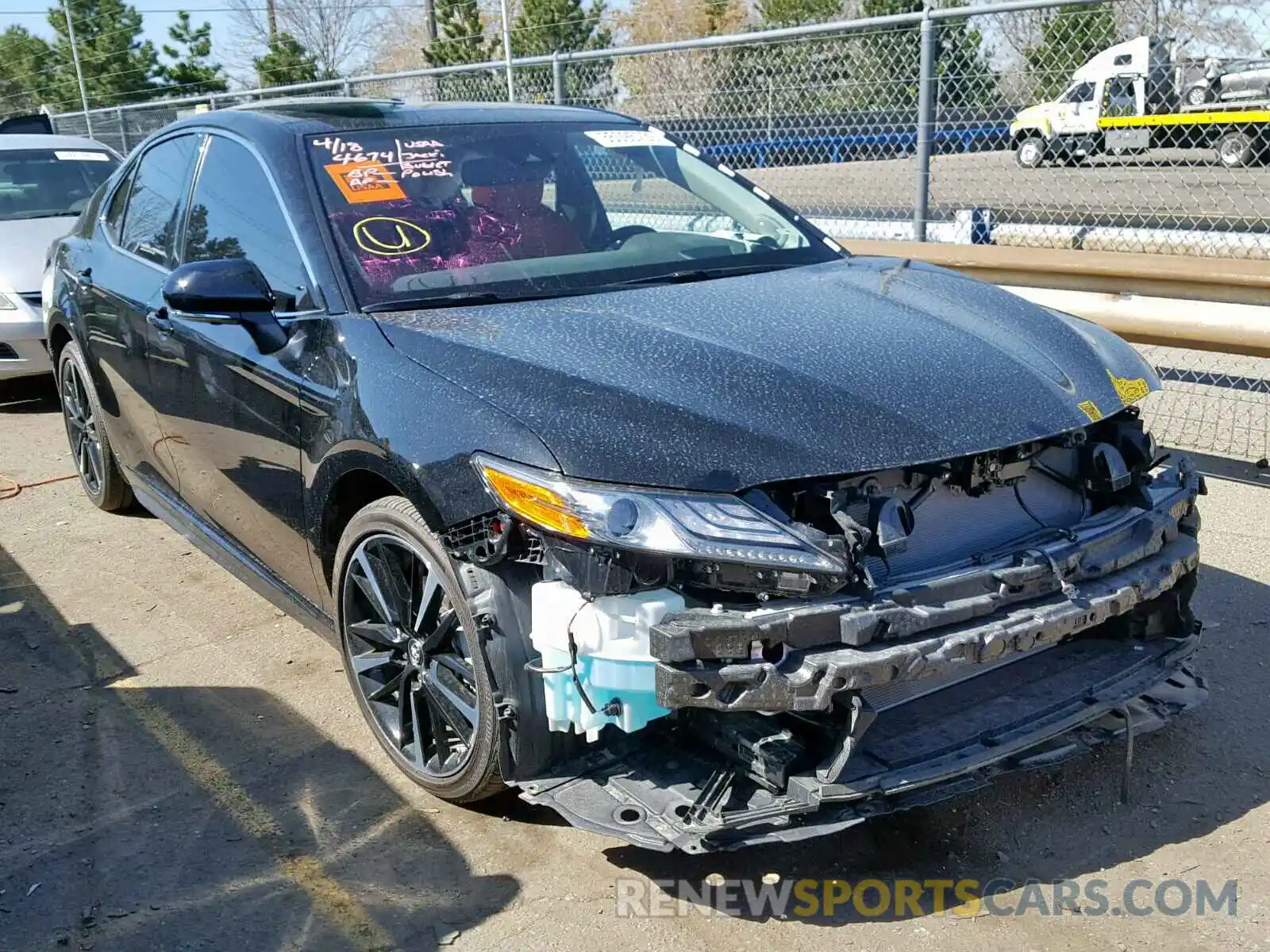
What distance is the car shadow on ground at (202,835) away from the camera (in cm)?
279

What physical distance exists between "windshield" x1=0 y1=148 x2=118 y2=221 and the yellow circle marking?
6.15m

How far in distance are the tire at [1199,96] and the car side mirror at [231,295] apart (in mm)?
18142

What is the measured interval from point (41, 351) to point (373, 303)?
5296 mm

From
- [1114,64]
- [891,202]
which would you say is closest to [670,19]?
[1114,64]

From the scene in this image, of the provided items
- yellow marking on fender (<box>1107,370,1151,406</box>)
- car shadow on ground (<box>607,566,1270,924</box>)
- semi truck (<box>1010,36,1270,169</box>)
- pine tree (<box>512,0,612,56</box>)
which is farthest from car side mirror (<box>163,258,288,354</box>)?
pine tree (<box>512,0,612,56</box>)

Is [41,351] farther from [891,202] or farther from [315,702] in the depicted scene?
[891,202]

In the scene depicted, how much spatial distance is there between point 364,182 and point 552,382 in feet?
4.04

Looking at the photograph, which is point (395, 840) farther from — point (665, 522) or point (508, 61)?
point (508, 61)

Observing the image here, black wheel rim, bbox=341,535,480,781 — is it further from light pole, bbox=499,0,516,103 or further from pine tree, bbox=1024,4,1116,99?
light pole, bbox=499,0,516,103

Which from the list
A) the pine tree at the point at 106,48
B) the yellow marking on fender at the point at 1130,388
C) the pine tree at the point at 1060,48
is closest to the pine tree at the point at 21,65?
the pine tree at the point at 106,48

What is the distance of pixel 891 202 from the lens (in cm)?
831

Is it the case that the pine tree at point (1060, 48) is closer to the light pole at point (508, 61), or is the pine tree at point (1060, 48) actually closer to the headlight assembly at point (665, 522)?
the light pole at point (508, 61)

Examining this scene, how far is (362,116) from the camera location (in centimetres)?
403

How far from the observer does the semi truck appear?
39.7ft
